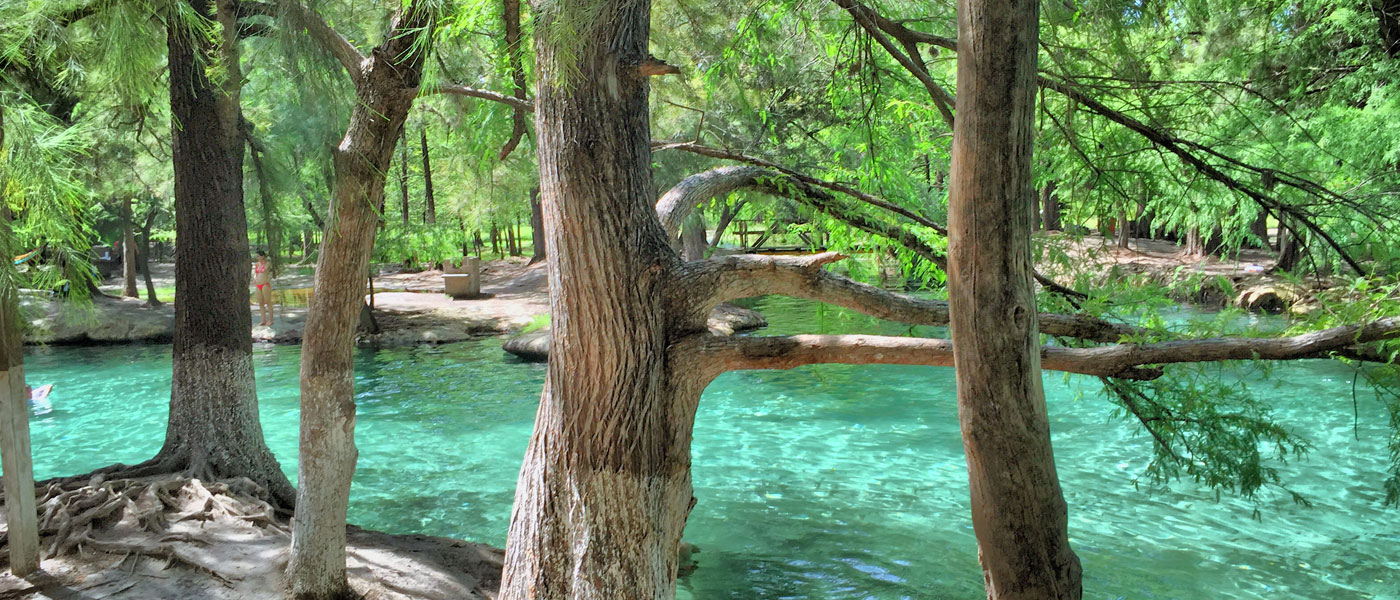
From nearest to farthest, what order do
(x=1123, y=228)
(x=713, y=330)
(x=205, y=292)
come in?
(x=205, y=292), (x=713, y=330), (x=1123, y=228)

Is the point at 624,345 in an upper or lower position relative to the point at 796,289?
lower

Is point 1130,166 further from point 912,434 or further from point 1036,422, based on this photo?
point 912,434

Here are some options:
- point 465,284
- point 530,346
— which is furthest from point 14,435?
point 465,284

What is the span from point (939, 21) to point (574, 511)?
3.42m

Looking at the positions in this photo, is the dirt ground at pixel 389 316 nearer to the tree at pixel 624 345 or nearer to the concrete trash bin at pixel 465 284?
the concrete trash bin at pixel 465 284

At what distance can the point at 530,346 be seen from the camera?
17188 millimetres

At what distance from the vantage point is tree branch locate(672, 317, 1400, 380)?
358 cm

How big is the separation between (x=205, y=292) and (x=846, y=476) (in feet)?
22.4

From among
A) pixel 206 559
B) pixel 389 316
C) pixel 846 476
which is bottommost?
pixel 846 476

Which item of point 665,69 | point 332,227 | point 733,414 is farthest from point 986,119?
point 733,414

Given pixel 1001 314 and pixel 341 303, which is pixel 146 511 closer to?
→ pixel 341 303

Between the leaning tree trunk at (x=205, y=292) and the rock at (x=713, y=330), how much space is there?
9.17 metres

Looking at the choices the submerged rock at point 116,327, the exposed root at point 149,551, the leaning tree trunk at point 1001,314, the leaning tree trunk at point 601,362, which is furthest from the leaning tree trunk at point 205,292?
the submerged rock at point 116,327

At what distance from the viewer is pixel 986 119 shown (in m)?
2.64
